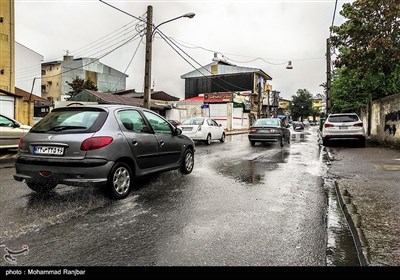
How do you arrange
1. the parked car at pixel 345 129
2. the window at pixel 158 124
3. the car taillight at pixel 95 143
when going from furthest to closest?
the parked car at pixel 345 129 < the window at pixel 158 124 < the car taillight at pixel 95 143

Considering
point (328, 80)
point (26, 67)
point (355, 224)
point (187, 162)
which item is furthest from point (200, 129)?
point (26, 67)

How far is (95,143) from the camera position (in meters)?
5.05

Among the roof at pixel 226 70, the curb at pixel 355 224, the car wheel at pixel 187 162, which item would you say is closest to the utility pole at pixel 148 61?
the car wheel at pixel 187 162

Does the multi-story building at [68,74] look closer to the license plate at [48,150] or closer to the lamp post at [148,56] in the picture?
the lamp post at [148,56]

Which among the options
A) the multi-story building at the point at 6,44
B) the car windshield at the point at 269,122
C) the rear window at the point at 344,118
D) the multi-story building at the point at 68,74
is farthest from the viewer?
the multi-story building at the point at 68,74

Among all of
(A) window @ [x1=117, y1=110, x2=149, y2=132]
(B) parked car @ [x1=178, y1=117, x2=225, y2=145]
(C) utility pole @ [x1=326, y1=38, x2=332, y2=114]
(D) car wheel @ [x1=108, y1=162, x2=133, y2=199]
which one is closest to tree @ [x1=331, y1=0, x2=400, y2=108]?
(C) utility pole @ [x1=326, y1=38, x2=332, y2=114]

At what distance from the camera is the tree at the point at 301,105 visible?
85.6 metres

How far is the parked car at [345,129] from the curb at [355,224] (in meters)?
9.49

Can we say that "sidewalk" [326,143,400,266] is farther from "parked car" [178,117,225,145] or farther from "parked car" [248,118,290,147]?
"parked car" [178,117,225,145]

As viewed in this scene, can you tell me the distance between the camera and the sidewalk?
329 centimetres

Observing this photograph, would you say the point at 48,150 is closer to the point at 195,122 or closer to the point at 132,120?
the point at 132,120

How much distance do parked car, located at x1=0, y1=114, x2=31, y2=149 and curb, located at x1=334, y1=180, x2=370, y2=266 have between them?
1099 cm

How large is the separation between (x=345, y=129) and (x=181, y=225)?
41.6 feet
